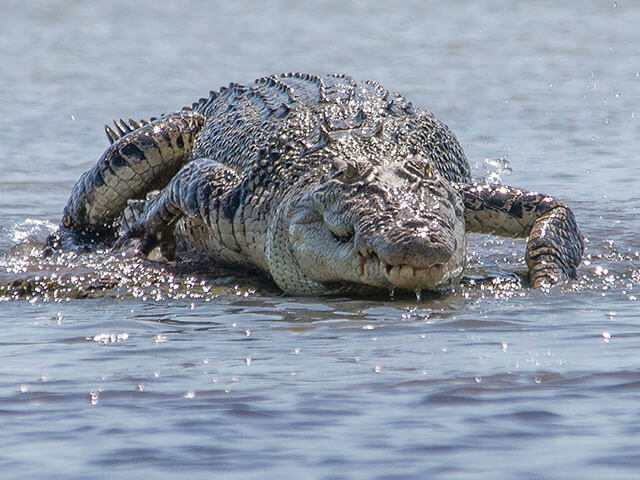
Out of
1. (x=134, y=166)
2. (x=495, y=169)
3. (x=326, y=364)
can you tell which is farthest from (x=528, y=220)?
(x=495, y=169)

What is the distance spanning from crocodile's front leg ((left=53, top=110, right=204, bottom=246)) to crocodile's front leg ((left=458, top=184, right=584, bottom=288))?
222 centimetres

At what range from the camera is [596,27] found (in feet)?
70.4

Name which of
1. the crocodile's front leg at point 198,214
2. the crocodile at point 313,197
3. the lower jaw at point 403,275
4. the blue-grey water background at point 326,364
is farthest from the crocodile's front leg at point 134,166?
the lower jaw at point 403,275

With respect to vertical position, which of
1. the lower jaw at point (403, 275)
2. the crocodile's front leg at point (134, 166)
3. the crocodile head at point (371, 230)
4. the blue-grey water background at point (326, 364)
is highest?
the crocodile's front leg at point (134, 166)

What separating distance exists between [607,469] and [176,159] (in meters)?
5.27

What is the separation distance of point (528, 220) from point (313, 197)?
1.45 meters

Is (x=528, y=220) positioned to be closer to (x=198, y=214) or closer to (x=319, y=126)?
(x=319, y=126)

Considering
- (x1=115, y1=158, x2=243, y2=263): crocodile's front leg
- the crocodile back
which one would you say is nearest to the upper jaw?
the crocodile back

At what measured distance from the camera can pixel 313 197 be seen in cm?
583

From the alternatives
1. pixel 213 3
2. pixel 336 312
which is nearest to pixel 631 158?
pixel 336 312

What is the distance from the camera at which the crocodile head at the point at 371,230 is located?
5.24m

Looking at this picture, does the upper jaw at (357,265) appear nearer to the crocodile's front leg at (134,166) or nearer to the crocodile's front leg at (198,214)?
the crocodile's front leg at (198,214)

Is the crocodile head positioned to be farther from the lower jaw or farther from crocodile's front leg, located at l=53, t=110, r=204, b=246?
crocodile's front leg, located at l=53, t=110, r=204, b=246

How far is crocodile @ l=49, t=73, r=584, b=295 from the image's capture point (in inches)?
216
